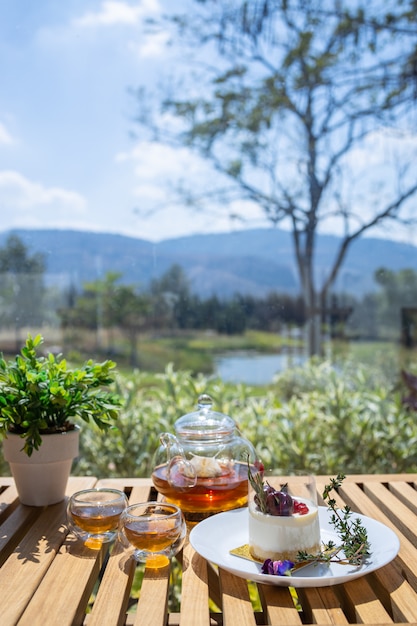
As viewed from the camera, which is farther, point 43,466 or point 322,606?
point 43,466

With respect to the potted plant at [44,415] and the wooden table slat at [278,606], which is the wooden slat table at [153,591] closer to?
the wooden table slat at [278,606]

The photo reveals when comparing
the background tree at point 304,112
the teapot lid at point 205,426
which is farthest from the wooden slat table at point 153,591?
the background tree at point 304,112

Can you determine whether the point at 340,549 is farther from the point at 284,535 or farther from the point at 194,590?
the point at 194,590

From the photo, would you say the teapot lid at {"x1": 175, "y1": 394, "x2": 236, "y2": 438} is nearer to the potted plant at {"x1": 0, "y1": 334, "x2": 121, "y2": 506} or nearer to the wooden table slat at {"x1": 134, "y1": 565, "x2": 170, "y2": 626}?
the potted plant at {"x1": 0, "y1": 334, "x2": 121, "y2": 506}

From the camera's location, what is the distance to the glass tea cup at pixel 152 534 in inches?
37.4

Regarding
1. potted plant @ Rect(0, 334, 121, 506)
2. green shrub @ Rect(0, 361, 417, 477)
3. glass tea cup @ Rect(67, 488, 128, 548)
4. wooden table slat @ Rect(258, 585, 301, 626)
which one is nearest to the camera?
wooden table slat @ Rect(258, 585, 301, 626)

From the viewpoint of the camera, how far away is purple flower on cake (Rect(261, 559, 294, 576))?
2.79ft

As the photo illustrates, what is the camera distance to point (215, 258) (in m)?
2.76

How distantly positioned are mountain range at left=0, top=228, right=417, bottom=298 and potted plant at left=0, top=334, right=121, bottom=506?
1.41 meters

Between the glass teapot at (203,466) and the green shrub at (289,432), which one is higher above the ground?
the glass teapot at (203,466)

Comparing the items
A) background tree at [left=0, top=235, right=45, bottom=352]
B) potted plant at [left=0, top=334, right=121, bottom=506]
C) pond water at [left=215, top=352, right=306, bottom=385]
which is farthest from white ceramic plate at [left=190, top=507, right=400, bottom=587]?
background tree at [left=0, top=235, right=45, bottom=352]

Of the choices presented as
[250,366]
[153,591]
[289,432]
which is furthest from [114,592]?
[250,366]

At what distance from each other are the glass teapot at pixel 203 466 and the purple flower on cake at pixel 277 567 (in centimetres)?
24

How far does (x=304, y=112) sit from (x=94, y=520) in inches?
87.8
